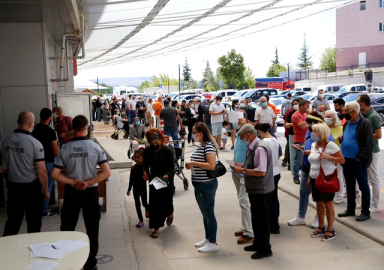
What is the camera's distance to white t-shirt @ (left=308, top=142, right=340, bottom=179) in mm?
8133

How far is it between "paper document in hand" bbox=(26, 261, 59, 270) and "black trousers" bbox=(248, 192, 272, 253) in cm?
379

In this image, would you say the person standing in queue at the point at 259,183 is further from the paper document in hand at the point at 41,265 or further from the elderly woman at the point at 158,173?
the paper document in hand at the point at 41,265

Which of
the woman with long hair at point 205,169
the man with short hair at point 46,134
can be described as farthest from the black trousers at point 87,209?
the man with short hair at point 46,134

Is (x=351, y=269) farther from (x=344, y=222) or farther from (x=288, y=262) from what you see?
(x=344, y=222)

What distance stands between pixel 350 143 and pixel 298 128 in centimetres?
294

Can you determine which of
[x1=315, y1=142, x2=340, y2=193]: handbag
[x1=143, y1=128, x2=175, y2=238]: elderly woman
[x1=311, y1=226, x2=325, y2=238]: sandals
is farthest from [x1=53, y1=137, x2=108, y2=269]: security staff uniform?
[x1=311, y1=226, x2=325, y2=238]: sandals

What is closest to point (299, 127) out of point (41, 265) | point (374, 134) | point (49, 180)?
point (374, 134)

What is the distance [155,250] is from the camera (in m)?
8.10

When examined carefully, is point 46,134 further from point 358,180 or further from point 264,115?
point 264,115

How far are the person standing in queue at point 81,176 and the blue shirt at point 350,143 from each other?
4524mm

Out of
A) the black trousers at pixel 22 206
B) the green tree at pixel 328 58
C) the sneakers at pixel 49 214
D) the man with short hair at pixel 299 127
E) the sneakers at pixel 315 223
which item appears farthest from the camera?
the green tree at pixel 328 58

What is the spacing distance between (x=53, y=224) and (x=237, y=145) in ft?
11.4

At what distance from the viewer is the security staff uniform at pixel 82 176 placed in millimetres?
6441

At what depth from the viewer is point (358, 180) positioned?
912 centimetres
